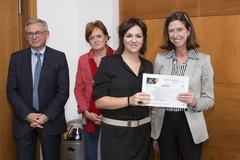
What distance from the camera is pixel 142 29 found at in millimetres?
1839

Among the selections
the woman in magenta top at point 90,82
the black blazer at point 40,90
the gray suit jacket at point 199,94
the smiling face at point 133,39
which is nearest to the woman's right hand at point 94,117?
the woman in magenta top at point 90,82

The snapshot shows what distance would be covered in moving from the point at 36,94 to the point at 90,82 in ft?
2.01

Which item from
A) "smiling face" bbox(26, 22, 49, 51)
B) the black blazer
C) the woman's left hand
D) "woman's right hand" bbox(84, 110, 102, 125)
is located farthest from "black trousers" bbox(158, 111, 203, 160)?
"smiling face" bbox(26, 22, 49, 51)

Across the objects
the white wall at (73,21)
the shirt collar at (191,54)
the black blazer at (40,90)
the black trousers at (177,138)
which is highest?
the white wall at (73,21)

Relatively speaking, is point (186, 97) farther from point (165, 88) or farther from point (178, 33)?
point (178, 33)

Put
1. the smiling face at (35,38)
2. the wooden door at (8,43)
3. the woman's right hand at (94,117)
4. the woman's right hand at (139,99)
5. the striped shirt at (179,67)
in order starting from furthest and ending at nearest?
1. the wooden door at (8,43)
2. the smiling face at (35,38)
3. the woman's right hand at (94,117)
4. the striped shirt at (179,67)
5. the woman's right hand at (139,99)

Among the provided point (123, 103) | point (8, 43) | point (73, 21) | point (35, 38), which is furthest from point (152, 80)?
point (73, 21)

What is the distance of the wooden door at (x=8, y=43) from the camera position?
2.87 metres

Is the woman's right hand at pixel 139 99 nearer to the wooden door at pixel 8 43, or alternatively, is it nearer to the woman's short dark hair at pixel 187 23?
the woman's short dark hair at pixel 187 23

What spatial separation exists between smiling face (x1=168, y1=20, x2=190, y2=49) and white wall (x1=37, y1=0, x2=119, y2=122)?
1.59 meters

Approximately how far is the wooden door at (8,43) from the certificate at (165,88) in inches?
83.0

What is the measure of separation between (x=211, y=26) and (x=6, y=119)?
2961mm

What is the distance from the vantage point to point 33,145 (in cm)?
252

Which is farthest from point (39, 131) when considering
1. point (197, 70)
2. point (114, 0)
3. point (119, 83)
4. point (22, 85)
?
point (114, 0)
